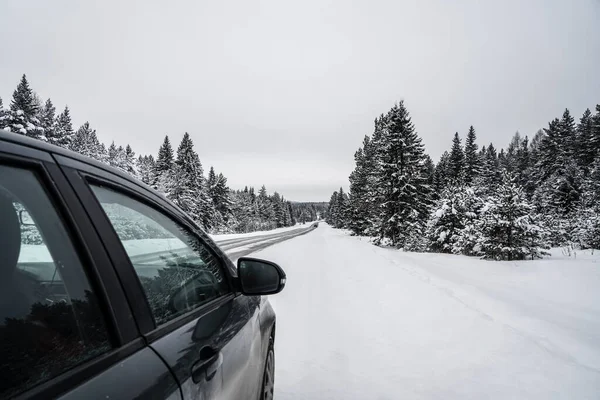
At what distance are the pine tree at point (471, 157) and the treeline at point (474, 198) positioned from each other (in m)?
0.15

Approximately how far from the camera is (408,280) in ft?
26.5

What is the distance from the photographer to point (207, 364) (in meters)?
1.23

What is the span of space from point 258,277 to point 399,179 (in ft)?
70.3

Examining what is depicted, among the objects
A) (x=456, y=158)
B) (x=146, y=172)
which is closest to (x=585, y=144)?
(x=456, y=158)

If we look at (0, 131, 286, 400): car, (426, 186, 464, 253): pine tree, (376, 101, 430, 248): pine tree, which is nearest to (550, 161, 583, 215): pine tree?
(376, 101, 430, 248): pine tree

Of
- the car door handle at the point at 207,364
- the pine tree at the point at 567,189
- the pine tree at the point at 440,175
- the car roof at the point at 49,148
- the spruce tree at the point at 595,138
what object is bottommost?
the car door handle at the point at 207,364

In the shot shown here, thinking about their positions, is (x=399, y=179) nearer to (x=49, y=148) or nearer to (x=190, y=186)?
(x=49, y=148)

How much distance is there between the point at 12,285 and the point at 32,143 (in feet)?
1.36

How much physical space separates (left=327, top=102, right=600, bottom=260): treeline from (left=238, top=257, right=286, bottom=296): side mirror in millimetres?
12157

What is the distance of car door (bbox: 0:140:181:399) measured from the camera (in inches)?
29.8

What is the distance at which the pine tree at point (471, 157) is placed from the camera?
144 feet

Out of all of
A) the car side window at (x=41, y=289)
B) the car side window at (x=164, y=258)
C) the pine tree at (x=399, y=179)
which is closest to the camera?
the car side window at (x=41, y=289)

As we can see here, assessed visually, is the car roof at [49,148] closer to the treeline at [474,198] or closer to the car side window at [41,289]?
the car side window at [41,289]

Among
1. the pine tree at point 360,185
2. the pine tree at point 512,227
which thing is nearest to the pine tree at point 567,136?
the pine tree at point 360,185
